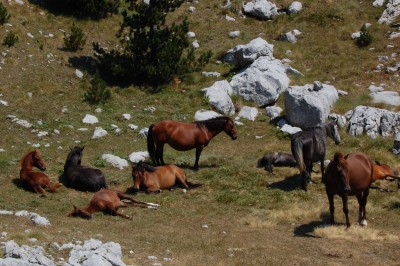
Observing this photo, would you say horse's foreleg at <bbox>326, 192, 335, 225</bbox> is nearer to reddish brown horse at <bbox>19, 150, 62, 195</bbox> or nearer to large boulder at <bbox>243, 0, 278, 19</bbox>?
reddish brown horse at <bbox>19, 150, 62, 195</bbox>

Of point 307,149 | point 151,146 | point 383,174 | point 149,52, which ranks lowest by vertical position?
point 151,146

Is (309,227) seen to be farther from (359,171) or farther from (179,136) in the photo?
(179,136)

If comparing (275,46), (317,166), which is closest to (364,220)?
(317,166)

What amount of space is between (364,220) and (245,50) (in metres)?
15.2

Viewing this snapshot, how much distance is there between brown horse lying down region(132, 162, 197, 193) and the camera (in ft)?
57.9

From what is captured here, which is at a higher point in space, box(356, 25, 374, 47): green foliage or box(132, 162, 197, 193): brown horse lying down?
box(356, 25, 374, 47): green foliage

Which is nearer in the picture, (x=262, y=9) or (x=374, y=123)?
(x=374, y=123)

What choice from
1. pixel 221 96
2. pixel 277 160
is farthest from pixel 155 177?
pixel 221 96

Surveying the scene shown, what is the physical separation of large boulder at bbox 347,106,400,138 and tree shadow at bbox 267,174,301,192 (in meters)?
5.14

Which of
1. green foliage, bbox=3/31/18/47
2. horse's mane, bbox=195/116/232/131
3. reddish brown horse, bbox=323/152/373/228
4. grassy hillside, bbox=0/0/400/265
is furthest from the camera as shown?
green foliage, bbox=3/31/18/47

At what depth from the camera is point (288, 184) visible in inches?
751

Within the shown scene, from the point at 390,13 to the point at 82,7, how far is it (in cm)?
1672

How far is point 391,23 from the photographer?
33938 millimetres

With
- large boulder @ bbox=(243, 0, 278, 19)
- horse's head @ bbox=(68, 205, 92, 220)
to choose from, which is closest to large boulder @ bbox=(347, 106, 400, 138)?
horse's head @ bbox=(68, 205, 92, 220)
